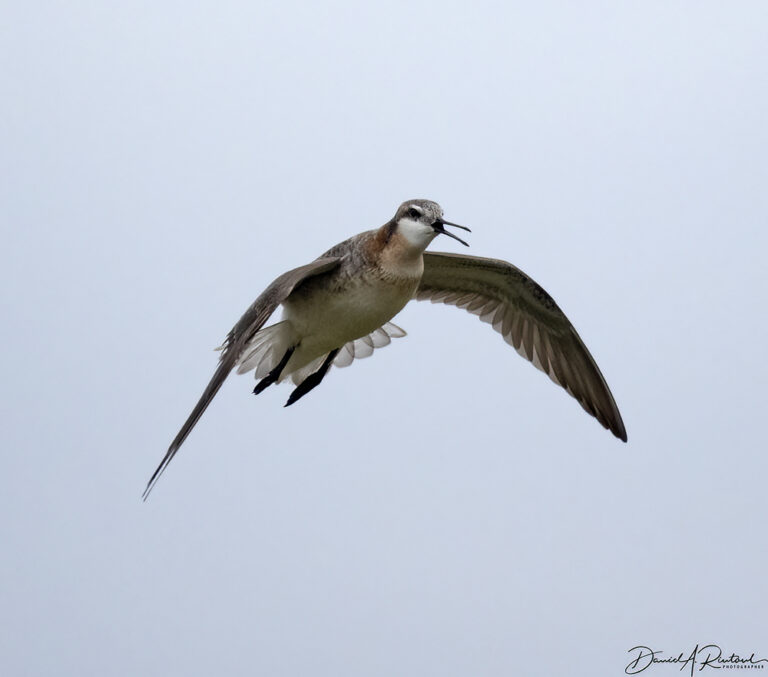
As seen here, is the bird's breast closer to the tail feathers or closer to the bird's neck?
the bird's neck

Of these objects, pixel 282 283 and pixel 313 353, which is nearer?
pixel 282 283

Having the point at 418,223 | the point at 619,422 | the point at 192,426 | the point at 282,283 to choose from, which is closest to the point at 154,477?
the point at 192,426

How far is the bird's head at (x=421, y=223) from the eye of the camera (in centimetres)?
780

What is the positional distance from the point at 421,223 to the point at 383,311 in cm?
68

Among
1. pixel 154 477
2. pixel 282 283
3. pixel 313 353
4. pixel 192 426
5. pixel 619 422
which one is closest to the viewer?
pixel 154 477

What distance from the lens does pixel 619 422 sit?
9.70 metres

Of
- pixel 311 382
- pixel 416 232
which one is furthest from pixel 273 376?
pixel 416 232

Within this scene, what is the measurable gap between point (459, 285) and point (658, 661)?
10.9ft

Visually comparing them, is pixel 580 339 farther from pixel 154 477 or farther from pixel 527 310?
pixel 154 477

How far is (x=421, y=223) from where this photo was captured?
7.82m

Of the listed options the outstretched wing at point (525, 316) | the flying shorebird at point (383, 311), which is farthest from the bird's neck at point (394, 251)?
the outstretched wing at point (525, 316)

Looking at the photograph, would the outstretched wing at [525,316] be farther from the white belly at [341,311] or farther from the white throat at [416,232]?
the white throat at [416,232]

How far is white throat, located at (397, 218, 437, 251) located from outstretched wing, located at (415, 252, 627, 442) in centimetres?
151

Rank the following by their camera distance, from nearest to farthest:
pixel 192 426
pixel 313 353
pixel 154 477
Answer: pixel 154 477, pixel 192 426, pixel 313 353
